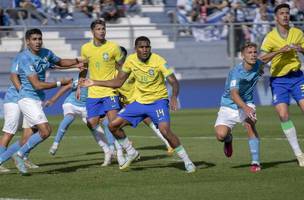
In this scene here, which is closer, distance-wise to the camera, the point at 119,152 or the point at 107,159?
the point at 119,152

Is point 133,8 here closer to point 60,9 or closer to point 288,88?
point 60,9

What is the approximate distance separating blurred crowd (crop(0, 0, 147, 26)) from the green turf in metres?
11.6

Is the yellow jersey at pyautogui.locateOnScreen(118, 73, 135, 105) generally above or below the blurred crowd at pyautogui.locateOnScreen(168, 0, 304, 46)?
above

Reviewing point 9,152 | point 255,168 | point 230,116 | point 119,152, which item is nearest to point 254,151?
point 255,168

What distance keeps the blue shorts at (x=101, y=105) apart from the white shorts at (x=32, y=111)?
189 centimetres

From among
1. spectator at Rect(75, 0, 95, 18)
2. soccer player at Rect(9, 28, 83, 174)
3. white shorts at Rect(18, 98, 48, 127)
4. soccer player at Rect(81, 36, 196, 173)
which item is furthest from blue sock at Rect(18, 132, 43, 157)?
spectator at Rect(75, 0, 95, 18)

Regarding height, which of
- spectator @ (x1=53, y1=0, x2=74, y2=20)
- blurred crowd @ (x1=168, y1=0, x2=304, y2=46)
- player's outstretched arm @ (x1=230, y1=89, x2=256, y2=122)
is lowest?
blurred crowd @ (x1=168, y1=0, x2=304, y2=46)

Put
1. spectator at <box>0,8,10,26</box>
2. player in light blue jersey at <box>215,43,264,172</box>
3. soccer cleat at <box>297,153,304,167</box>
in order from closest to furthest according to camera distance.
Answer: player in light blue jersey at <box>215,43,264,172</box> < soccer cleat at <box>297,153,304,167</box> < spectator at <box>0,8,10,26</box>

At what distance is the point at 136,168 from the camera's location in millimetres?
15000

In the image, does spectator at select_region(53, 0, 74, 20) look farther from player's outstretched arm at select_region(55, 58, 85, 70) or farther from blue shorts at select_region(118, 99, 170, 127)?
blue shorts at select_region(118, 99, 170, 127)

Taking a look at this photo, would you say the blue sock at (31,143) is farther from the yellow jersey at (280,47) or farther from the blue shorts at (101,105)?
the yellow jersey at (280,47)

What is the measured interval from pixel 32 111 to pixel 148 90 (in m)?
1.80

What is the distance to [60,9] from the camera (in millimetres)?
33469

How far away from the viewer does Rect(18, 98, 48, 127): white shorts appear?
14.1m
